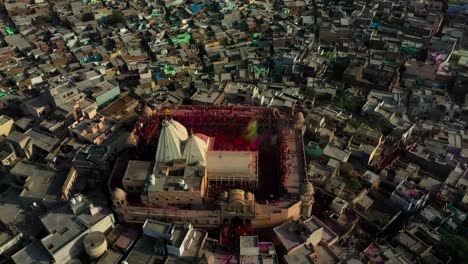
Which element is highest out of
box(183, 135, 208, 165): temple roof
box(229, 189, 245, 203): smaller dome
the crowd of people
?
box(183, 135, 208, 165): temple roof

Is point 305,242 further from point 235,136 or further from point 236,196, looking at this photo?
point 235,136

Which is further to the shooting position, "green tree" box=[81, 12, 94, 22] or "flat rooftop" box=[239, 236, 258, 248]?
"green tree" box=[81, 12, 94, 22]

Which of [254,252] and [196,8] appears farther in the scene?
[196,8]

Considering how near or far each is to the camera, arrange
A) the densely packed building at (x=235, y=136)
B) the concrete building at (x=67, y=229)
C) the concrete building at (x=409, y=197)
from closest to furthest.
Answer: the concrete building at (x=67, y=229)
the densely packed building at (x=235, y=136)
the concrete building at (x=409, y=197)

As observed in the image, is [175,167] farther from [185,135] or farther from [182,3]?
[182,3]

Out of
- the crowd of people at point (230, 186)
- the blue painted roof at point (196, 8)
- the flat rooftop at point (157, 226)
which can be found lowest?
the flat rooftop at point (157, 226)

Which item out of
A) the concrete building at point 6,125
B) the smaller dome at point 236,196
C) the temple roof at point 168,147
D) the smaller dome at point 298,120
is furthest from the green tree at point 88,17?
the smaller dome at point 236,196

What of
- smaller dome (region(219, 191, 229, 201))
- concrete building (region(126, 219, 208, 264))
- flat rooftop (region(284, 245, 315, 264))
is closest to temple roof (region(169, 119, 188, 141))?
smaller dome (region(219, 191, 229, 201))

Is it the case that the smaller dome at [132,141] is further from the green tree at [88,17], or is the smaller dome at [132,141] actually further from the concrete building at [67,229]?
the green tree at [88,17]

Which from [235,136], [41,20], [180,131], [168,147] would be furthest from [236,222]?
[41,20]

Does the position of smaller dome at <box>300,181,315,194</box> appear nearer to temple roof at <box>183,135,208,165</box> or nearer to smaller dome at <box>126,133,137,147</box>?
temple roof at <box>183,135,208,165</box>

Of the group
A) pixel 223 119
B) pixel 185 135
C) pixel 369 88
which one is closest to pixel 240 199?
pixel 185 135
